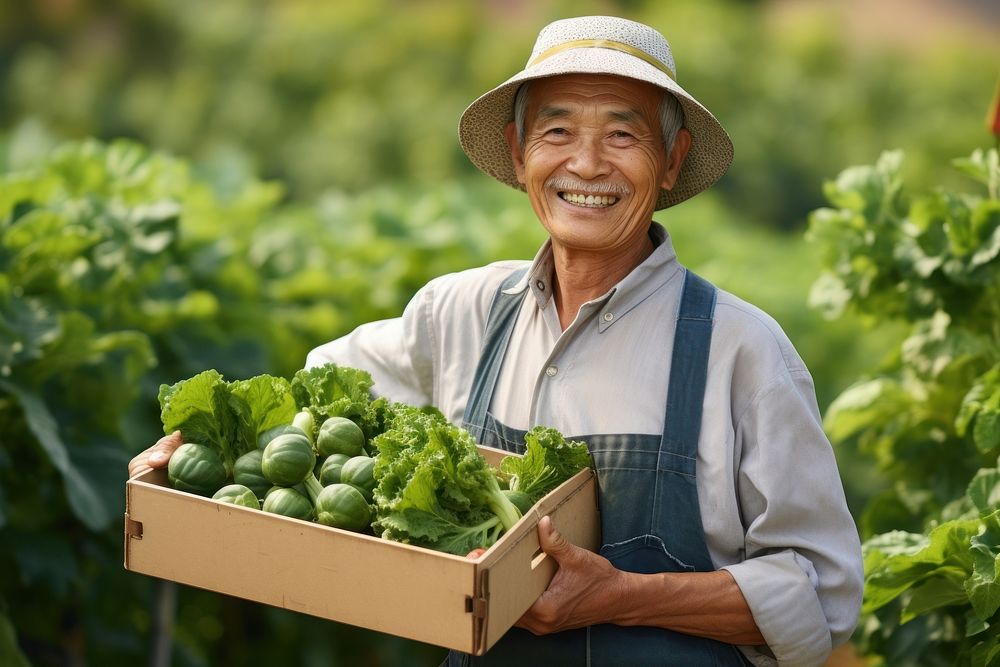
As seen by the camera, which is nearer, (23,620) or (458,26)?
(23,620)

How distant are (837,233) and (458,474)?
76.5 inches

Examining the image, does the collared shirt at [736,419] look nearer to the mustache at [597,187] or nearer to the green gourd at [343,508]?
the mustache at [597,187]

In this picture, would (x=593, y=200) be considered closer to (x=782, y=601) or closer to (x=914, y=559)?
(x=782, y=601)

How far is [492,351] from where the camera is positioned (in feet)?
9.86

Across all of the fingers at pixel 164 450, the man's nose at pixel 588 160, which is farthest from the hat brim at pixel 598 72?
the fingers at pixel 164 450

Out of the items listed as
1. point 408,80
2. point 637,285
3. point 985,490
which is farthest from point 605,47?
point 408,80

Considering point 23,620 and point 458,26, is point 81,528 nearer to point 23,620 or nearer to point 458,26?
point 23,620

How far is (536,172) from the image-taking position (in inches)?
112

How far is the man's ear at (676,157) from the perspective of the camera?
2.96 m

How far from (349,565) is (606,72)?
3.77 ft

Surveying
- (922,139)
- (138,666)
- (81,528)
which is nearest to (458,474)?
(81,528)

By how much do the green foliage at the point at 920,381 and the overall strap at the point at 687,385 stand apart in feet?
2.72

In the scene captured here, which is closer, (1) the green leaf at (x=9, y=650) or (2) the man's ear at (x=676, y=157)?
(2) the man's ear at (x=676, y=157)

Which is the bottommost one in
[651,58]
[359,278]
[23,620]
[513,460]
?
[23,620]
